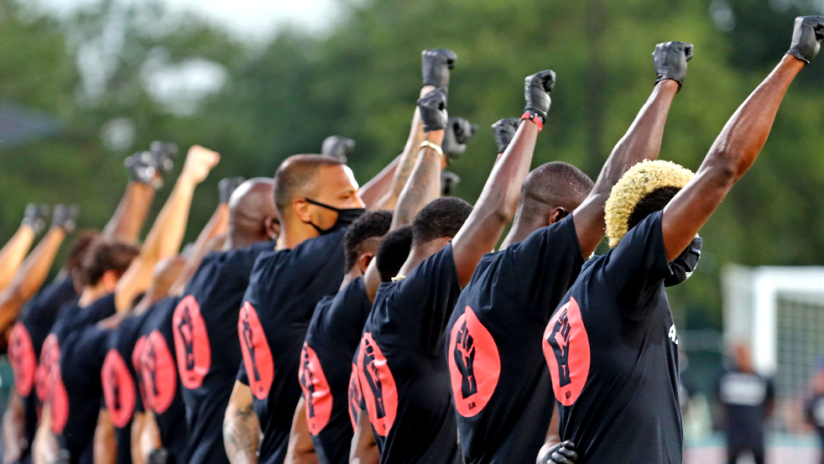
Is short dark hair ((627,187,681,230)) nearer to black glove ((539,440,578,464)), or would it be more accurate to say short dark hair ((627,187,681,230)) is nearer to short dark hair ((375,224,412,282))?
black glove ((539,440,578,464))

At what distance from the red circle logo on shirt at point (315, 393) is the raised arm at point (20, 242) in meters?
6.57

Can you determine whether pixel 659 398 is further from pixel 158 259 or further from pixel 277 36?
pixel 277 36

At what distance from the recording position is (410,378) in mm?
4488

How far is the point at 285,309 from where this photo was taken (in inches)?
220

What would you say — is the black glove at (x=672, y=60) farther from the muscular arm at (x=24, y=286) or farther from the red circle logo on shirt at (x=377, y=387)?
the muscular arm at (x=24, y=286)

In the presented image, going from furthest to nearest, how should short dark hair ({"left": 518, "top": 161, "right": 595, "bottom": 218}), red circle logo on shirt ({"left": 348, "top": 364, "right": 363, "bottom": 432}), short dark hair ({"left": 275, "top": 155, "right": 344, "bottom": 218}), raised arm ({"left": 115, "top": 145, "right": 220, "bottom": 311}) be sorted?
raised arm ({"left": 115, "top": 145, "right": 220, "bottom": 311}), short dark hair ({"left": 275, "top": 155, "right": 344, "bottom": 218}), red circle logo on shirt ({"left": 348, "top": 364, "right": 363, "bottom": 432}), short dark hair ({"left": 518, "top": 161, "right": 595, "bottom": 218})

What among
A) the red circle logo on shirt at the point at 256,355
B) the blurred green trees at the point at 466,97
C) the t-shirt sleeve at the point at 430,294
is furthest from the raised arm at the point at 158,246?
the blurred green trees at the point at 466,97

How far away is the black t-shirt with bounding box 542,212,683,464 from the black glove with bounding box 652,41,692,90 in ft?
2.60

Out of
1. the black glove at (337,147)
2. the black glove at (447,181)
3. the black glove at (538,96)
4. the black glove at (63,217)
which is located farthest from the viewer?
the black glove at (63,217)

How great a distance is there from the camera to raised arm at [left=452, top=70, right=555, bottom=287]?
13.9ft

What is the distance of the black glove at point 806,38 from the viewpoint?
3.46m

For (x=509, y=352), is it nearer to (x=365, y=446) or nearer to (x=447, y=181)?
(x=365, y=446)

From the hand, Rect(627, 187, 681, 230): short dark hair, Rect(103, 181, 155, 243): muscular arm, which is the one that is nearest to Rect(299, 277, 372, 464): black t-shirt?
Rect(627, 187, 681, 230): short dark hair

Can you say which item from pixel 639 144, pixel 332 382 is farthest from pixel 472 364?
pixel 332 382
